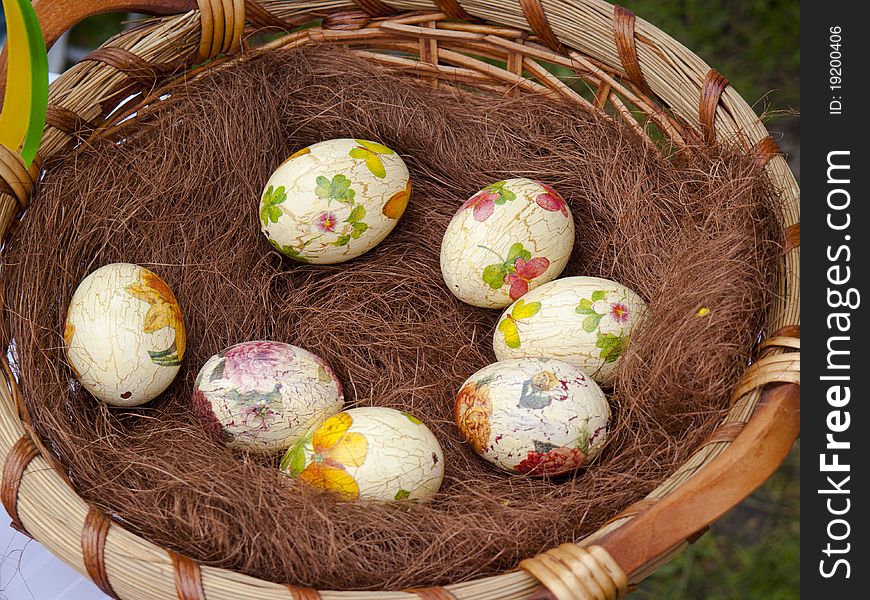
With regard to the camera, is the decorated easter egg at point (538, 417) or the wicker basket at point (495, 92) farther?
the decorated easter egg at point (538, 417)

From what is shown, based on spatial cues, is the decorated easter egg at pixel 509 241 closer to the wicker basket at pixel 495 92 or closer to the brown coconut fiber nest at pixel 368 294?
the brown coconut fiber nest at pixel 368 294

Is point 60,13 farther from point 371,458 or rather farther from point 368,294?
point 371,458

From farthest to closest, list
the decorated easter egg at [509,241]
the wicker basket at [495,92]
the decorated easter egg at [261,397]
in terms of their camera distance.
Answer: the decorated easter egg at [509,241] < the decorated easter egg at [261,397] < the wicker basket at [495,92]

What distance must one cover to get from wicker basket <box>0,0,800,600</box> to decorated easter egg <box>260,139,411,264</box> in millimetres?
216

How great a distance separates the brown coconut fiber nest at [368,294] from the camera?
2.87 feet

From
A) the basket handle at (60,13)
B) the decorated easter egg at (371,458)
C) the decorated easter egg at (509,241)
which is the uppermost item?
the basket handle at (60,13)

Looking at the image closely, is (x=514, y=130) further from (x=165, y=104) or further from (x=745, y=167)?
(x=165, y=104)

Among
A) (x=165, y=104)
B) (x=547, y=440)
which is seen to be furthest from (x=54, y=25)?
(x=547, y=440)

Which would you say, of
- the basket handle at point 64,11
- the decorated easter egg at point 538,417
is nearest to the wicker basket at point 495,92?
the basket handle at point 64,11

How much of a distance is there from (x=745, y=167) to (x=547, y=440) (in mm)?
415

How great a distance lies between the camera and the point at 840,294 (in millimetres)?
939

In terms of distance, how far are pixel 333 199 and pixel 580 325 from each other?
0.37 meters

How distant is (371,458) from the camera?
2.97 ft

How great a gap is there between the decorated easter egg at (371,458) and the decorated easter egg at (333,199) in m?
0.30
